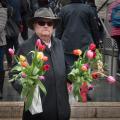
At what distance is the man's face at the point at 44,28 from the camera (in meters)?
4.89

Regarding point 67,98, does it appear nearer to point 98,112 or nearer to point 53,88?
point 53,88

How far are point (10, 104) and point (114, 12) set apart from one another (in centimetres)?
199

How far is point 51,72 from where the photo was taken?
190 inches

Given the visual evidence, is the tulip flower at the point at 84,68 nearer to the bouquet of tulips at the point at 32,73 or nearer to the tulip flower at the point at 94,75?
the tulip flower at the point at 94,75

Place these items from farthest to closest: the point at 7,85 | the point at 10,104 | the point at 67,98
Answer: the point at 7,85
the point at 10,104
the point at 67,98

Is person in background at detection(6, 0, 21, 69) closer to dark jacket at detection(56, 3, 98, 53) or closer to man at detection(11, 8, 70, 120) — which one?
dark jacket at detection(56, 3, 98, 53)

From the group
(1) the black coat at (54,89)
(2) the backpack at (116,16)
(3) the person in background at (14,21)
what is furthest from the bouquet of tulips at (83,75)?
(3) the person in background at (14,21)

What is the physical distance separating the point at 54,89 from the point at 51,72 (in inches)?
6.1

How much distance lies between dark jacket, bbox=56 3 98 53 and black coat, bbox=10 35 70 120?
288 cm

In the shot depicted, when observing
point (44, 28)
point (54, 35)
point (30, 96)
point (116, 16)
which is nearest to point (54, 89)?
point (30, 96)

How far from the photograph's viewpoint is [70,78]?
4.80 metres

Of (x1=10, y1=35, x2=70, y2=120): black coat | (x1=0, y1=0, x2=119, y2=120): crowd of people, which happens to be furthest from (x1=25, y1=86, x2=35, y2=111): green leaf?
(x1=10, y1=35, x2=70, y2=120): black coat

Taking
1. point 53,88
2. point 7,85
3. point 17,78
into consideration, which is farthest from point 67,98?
point 7,85

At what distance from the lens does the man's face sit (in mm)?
4887
